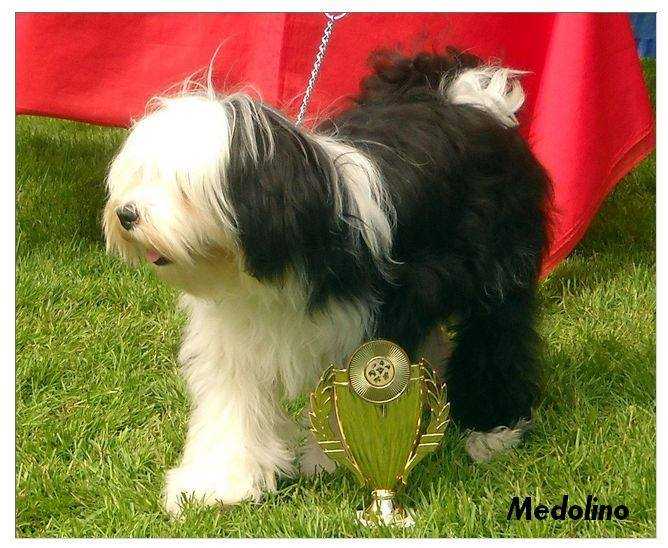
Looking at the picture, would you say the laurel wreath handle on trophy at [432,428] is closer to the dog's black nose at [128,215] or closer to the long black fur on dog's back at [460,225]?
the long black fur on dog's back at [460,225]

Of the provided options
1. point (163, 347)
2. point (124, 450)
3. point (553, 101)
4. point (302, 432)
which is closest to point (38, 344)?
point (163, 347)

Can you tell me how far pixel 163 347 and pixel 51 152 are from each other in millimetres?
2692

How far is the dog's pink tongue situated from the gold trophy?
1.71 feet

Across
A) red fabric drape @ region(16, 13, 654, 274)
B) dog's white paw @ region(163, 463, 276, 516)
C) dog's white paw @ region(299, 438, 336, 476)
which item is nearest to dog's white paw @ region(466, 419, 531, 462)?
dog's white paw @ region(299, 438, 336, 476)

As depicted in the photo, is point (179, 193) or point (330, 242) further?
point (330, 242)

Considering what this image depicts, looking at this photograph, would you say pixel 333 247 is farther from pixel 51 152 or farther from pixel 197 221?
pixel 51 152

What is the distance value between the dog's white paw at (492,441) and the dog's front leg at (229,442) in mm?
621

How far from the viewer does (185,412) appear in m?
3.17

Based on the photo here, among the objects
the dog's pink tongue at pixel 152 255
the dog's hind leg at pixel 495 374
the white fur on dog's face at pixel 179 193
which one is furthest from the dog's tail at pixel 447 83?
the dog's pink tongue at pixel 152 255

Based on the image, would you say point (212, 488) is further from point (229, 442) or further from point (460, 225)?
point (460, 225)

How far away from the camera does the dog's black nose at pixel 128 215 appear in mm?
2096

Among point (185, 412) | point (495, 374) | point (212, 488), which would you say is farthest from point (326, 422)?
point (185, 412)

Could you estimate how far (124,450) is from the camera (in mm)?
2916

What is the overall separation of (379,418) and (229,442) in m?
0.46
